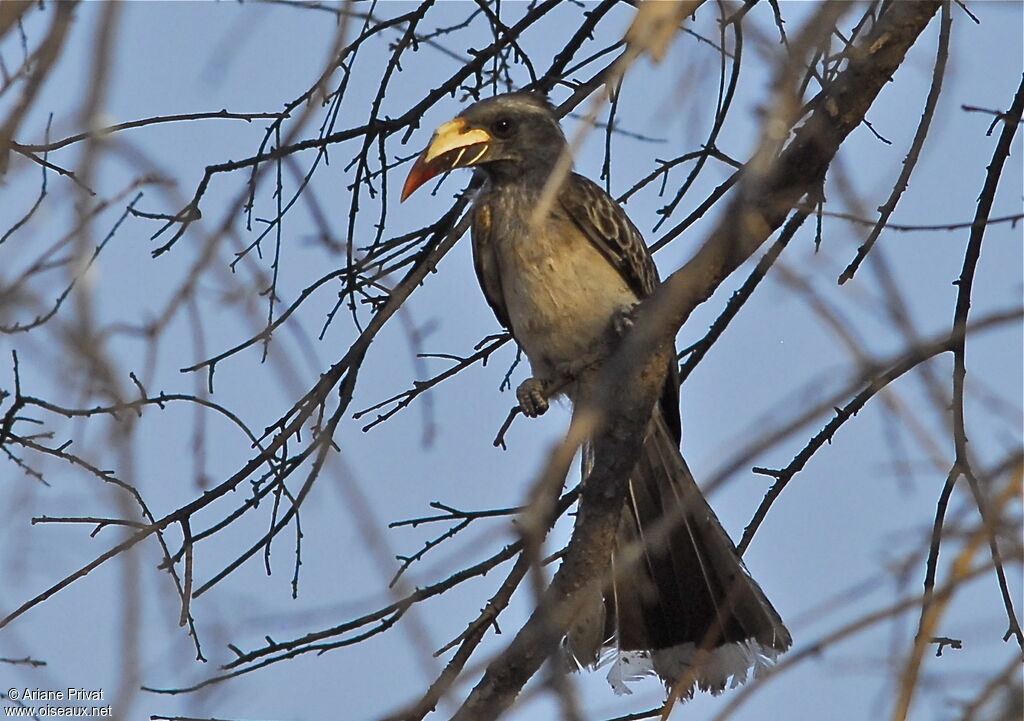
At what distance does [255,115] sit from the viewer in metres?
3.82

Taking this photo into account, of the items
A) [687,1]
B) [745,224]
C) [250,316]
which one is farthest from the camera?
[250,316]

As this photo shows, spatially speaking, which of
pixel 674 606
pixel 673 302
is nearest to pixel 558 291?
pixel 674 606

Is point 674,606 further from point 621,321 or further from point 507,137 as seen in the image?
point 507,137

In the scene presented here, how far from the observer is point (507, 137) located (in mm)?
4766

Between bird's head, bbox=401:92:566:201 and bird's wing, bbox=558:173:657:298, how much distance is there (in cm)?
14

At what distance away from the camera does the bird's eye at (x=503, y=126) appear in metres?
4.75

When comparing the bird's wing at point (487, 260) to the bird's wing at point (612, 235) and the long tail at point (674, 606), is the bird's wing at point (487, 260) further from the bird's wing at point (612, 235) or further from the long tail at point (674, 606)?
the long tail at point (674, 606)

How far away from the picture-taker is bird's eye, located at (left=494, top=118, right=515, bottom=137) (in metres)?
4.75

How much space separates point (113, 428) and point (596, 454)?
1669 mm

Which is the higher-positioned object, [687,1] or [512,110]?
[512,110]

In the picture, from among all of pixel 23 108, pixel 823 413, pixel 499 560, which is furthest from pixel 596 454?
pixel 23 108

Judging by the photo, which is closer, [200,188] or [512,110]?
[200,188]

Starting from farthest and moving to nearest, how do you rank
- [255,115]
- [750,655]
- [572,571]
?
[750,655] → [255,115] → [572,571]

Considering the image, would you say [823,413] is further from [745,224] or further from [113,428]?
[113,428]
